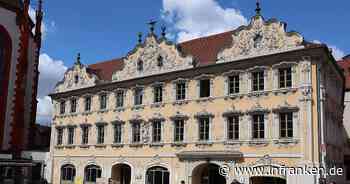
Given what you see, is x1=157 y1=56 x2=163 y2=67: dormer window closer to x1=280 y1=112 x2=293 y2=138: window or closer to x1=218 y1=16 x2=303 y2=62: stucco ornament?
x1=218 y1=16 x2=303 y2=62: stucco ornament

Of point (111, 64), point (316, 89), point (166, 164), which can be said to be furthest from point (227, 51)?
point (111, 64)

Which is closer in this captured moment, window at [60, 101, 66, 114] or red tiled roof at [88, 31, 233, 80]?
red tiled roof at [88, 31, 233, 80]

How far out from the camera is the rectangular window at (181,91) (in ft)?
101

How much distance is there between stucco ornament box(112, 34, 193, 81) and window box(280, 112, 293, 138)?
25.3 feet

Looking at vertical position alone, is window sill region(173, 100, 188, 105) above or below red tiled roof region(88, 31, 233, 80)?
below

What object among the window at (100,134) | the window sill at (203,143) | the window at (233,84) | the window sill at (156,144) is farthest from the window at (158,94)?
the window at (100,134)

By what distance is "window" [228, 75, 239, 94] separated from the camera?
28125 mm

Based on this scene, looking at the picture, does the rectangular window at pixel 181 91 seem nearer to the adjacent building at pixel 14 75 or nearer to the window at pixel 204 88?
the window at pixel 204 88

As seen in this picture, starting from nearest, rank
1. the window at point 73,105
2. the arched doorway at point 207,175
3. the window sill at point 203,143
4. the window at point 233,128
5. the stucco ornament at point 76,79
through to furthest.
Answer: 1. the window at point 233,128
2. the window sill at point 203,143
3. the arched doorway at point 207,175
4. the stucco ornament at point 76,79
5. the window at point 73,105

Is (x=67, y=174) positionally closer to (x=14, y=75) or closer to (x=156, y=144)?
(x=14, y=75)

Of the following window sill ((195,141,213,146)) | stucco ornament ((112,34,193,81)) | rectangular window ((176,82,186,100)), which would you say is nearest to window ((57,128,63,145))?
stucco ornament ((112,34,193,81))

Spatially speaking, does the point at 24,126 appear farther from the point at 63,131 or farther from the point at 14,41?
the point at 14,41

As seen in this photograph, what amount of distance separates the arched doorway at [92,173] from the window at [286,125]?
1612cm

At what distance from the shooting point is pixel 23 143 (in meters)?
39.8
